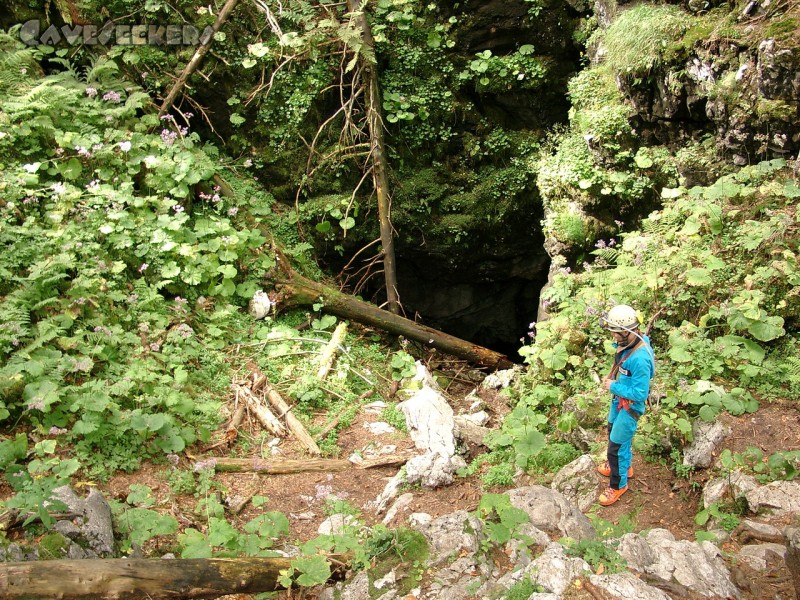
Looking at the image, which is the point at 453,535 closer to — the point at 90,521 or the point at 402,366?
the point at 90,521

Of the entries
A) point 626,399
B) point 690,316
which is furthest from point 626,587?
point 690,316

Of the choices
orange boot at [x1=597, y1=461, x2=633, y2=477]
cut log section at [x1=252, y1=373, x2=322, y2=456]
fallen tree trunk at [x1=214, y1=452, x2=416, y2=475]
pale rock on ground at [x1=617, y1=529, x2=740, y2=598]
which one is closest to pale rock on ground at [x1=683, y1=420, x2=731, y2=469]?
orange boot at [x1=597, y1=461, x2=633, y2=477]

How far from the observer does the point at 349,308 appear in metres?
7.96

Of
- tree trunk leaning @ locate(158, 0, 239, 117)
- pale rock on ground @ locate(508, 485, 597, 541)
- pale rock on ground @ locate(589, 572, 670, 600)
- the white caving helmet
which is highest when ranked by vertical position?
tree trunk leaning @ locate(158, 0, 239, 117)

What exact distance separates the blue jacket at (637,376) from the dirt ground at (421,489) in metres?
0.87

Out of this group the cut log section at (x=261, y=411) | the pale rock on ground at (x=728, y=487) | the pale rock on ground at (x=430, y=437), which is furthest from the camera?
the cut log section at (x=261, y=411)

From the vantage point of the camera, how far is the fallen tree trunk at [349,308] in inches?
305

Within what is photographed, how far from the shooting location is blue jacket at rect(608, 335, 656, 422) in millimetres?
4191

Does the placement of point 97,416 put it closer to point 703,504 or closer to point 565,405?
point 565,405

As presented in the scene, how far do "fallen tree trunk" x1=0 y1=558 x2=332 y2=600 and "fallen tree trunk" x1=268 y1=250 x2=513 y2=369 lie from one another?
473 cm

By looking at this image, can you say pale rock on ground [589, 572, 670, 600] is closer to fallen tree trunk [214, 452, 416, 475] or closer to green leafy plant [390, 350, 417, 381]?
fallen tree trunk [214, 452, 416, 475]

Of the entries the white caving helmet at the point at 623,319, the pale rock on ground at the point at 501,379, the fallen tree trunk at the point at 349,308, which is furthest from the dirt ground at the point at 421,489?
the fallen tree trunk at the point at 349,308

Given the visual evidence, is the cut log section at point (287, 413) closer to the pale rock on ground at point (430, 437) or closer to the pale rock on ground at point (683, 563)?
the pale rock on ground at point (430, 437)

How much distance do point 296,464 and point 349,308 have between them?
285cm
